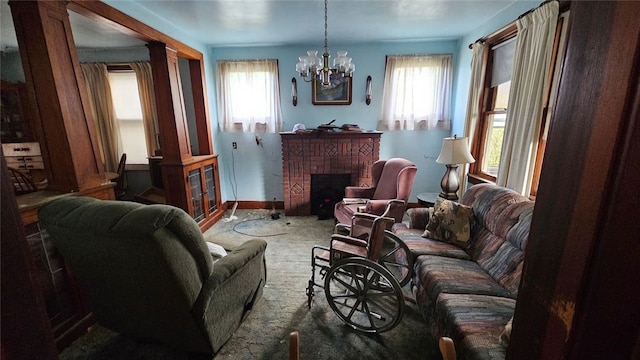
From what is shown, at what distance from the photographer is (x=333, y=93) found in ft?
12.3

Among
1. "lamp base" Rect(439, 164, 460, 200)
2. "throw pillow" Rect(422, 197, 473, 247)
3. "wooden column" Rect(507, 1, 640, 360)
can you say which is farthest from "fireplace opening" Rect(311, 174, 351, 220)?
"wooden column" Rect(507, 1, 640, 360)

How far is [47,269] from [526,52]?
387cm

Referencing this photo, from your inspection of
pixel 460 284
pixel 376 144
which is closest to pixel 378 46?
pixel 376 144

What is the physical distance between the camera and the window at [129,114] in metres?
3.79

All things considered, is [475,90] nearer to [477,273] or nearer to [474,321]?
[477,273]

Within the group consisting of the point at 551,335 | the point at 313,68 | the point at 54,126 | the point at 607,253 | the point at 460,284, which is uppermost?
the point at 313,68

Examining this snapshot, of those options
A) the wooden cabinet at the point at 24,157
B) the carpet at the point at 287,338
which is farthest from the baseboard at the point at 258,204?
the wooden cabinet at the point at 24,157

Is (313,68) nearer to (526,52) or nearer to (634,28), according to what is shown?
(526,52)

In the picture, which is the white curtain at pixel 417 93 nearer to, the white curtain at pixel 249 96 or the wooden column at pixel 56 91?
the white curtain at pixel 249 96

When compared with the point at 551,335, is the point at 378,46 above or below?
above

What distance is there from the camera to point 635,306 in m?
0.32

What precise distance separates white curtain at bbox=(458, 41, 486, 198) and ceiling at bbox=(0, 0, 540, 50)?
1.07 ft

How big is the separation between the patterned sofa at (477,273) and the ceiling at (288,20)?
185 centimetres

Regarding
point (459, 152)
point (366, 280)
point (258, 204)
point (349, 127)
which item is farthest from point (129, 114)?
point (459, 152)
